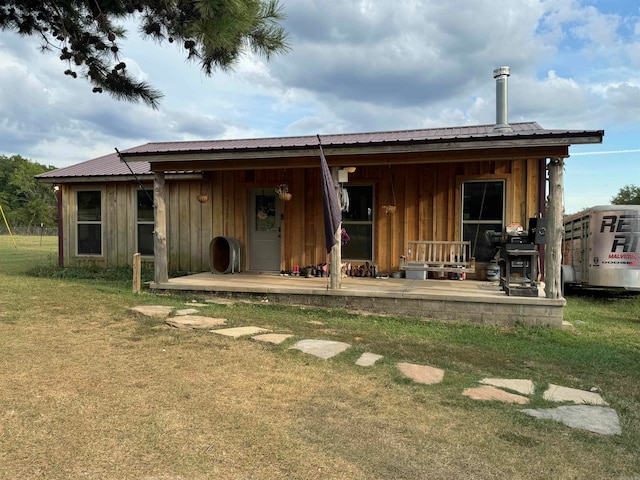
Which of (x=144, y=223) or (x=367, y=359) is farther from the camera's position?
(x=144, y=223)

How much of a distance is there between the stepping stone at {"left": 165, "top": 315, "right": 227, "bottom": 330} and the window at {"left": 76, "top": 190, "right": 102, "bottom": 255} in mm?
6672

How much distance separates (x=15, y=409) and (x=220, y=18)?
129 inches

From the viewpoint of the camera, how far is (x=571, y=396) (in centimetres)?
355

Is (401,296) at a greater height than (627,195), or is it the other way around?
(627,195)

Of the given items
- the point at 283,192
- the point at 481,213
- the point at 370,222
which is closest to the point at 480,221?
the point at 481,213

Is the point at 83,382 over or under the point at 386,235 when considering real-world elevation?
under

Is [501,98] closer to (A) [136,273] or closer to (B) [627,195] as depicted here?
(A) [136,273]

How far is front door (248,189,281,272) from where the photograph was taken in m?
9.80

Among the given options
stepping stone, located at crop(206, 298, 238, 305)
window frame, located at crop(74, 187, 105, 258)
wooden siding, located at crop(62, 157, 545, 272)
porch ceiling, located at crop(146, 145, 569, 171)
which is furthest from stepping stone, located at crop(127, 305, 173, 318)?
window frame, located at crop(74, 187, 105, 258)

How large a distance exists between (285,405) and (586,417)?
202 cm

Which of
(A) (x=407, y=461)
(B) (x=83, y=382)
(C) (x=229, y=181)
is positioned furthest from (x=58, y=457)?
(C) (x=229, y=181)

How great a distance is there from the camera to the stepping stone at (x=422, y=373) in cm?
380

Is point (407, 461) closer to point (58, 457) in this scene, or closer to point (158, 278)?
point (58, 457)

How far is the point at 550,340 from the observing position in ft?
18.1
